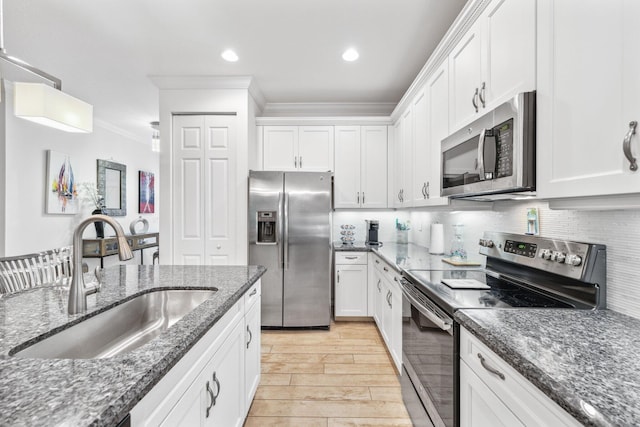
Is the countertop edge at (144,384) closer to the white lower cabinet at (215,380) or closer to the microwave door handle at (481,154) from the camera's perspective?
the white lower cabinet at (215,380)

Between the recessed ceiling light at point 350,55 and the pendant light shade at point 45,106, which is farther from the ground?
the recessed ceiling light at point 350,55

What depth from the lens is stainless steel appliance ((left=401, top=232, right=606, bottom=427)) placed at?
1.21 meters

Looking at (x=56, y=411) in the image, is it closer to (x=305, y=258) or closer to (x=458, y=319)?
(x=458, y=319)

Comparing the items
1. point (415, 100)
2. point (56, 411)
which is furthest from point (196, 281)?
point (415, 100)

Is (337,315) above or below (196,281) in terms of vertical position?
below

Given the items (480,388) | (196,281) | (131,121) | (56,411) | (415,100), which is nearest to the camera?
(56,411)

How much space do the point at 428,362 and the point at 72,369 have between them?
1.47m

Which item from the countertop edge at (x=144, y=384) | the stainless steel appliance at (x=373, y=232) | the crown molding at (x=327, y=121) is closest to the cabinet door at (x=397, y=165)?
the crown molding at (x=327, y=121)

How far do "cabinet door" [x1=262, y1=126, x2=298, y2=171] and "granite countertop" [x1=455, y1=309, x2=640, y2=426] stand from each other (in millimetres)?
2879

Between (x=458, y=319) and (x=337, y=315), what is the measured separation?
2.41 m

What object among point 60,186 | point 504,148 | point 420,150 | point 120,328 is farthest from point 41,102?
point 60,186

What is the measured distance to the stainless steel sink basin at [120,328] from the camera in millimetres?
1035

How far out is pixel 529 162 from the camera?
3.90 feet

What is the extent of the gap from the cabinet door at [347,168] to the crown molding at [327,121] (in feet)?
0.24
